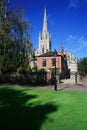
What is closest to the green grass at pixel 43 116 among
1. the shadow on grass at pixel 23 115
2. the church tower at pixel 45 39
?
the shadow on grass at pixel 23 115

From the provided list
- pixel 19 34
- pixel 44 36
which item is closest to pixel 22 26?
pixel 19 34

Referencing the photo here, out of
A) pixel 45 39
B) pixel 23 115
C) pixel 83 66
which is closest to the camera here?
pixel 23 115

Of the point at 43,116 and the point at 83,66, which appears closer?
the point at 43,116

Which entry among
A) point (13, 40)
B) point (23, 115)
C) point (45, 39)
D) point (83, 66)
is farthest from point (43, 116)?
point (45, 39)

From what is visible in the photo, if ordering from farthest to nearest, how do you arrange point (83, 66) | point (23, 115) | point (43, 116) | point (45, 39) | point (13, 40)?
point (45, 39) → point (83, 66) → point (13, 40) → point (23, 115) → point (43, 116)

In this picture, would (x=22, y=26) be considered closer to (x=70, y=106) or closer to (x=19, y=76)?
(x=19, y=76)

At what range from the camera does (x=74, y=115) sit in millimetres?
10898

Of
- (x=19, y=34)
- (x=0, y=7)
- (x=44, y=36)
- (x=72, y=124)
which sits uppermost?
(x=44, y=36)

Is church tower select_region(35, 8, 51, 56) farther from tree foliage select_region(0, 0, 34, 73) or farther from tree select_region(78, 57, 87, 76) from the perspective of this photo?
tree foliage select_region(0, 0, 34, 73)

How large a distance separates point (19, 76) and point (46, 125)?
2497cm

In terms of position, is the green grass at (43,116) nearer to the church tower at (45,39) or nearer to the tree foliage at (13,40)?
the tree foliage at (13,40)

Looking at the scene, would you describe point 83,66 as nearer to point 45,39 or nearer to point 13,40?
point 13,40

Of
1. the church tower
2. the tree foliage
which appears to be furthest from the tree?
the church tower

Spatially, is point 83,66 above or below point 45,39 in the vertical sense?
below
